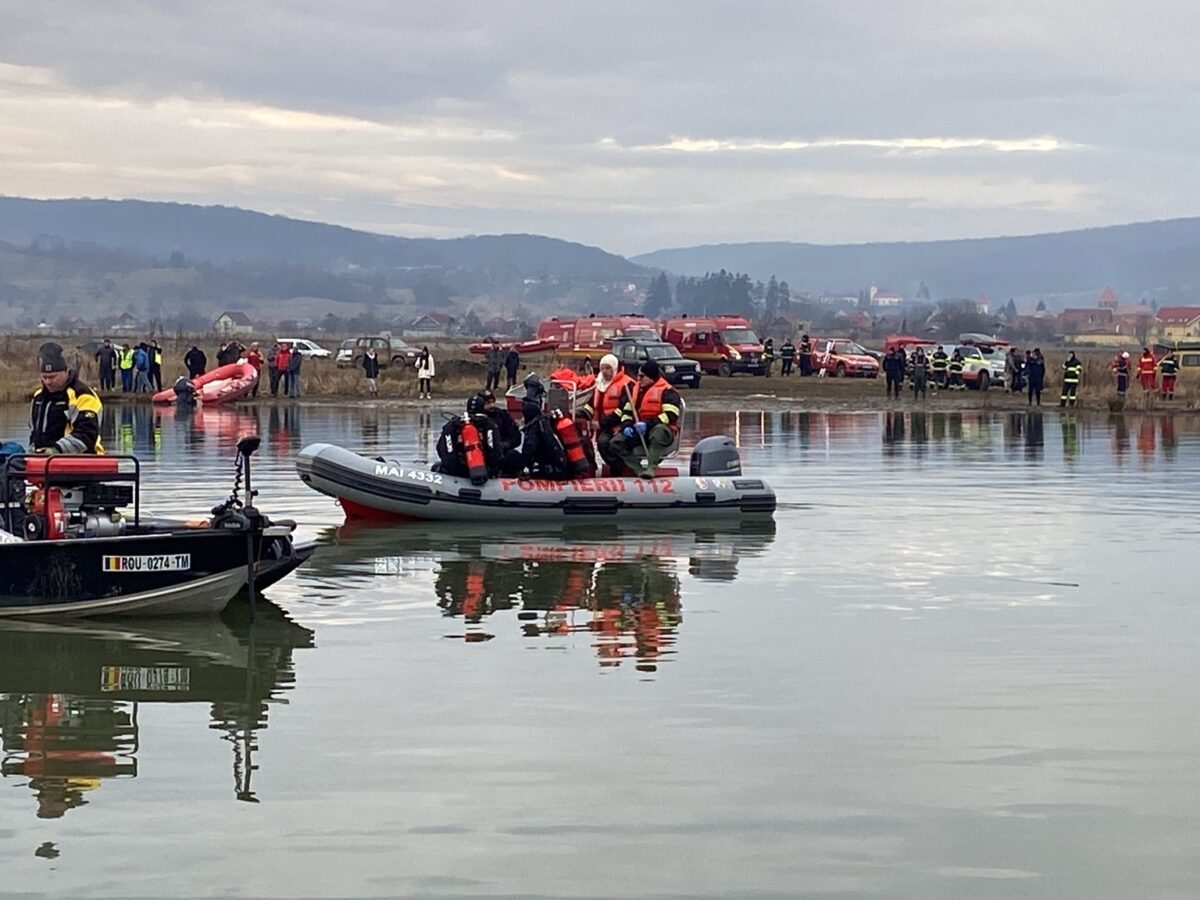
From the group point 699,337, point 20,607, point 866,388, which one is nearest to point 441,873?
point 20,607

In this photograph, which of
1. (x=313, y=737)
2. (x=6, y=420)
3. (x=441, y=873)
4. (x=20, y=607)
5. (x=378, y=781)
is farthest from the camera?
(x=6, y=420)

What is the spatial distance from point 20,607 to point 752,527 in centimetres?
859

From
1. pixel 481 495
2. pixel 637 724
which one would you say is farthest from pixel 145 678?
pixel 481 495

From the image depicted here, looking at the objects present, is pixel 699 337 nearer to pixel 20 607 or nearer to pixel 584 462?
pixel 584 462

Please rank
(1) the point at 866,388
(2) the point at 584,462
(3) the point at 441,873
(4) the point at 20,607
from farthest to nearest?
(1) the point at 866,388 → (2) the point at 584,462 → (4) the point at 20,607 → (3) the point at 441,873

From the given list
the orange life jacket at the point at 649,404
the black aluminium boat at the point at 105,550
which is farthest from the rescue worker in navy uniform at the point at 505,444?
the black aluminium boat at the point at 105,550

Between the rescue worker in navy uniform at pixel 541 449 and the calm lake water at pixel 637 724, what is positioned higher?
the rescue worker in navy uniform at pixel 541 449

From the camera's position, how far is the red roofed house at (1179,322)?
171625 millimetres

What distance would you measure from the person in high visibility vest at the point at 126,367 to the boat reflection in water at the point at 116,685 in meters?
34.1

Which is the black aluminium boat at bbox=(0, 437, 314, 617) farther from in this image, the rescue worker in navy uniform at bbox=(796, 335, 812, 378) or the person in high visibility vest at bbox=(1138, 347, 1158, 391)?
the rescue worker in navy uniform at bbox=(796, 335, 812, 378)

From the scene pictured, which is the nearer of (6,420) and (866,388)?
(6,420)

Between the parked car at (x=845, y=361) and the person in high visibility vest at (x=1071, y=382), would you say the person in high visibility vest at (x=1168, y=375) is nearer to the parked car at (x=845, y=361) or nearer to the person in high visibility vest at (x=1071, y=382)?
the person in high visibility vest at (x=1071, y=382)

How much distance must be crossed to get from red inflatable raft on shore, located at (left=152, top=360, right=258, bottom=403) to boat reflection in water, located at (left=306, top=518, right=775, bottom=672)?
85.8ft

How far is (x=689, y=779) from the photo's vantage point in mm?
9945
